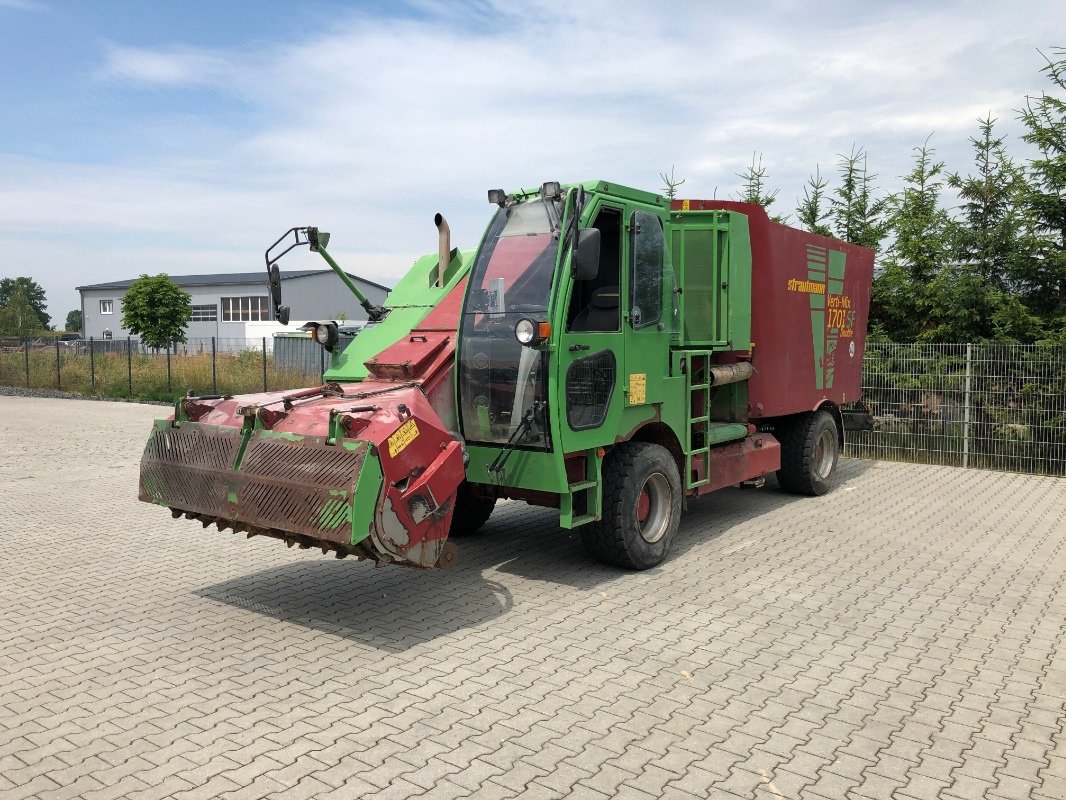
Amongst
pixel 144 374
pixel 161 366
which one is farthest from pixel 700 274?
pixel 144 374

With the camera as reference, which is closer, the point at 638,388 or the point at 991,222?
the point at 638,388

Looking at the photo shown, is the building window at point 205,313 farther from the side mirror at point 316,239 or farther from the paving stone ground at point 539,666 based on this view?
the side mirror at point 316,239

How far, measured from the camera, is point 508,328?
238 inches

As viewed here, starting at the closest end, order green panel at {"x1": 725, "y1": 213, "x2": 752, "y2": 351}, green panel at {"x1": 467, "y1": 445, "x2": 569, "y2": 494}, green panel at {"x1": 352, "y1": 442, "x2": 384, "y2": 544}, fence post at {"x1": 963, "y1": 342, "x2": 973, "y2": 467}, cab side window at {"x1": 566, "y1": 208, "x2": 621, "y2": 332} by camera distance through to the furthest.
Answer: green panel at {"x1": 352, "y1": 442, "x2": 384, "y2": 544} → green panel at {"x1": 467, "y1": 445, "x2": 569, "y2": 494} → cab side window at {"x1": 566, "y1": 208, "x2": 621, "y2": 332} → green panel at {"x1": 725, "y1": 213, "x2": 752, "y2": 351} → fence post at {"x1": 963, "y1": 342, "x2": 973, "y2": 467}

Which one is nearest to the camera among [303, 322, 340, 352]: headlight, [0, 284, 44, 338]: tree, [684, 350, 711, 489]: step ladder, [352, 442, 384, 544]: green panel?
[352, 442, 384, 544]: green panel

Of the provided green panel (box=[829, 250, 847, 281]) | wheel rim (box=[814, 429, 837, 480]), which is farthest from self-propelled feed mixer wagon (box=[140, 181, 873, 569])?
wheel rim (box=[814, 429, 837, 480])

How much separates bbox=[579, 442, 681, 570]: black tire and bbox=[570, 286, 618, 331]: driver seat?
37.9 inches

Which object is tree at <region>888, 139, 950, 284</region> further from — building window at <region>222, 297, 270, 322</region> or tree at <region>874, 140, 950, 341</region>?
building window at <region>222, 297, 270, 322</region>

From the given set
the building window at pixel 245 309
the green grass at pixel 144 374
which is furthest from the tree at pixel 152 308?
the green grass at pixel 144 374

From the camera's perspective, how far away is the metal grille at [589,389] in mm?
5938

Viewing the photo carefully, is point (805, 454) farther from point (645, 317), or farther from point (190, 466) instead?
point (190, 466)

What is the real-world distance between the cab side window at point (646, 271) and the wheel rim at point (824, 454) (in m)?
3.98

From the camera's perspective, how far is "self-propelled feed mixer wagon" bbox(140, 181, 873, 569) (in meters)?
5.08

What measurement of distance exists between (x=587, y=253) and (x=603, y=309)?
70 cm
